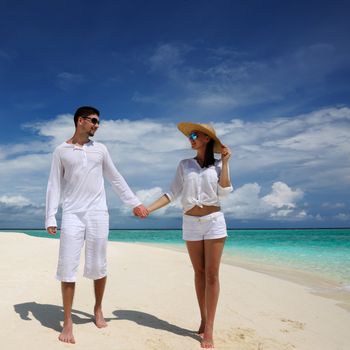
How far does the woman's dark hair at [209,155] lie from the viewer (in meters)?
4.44

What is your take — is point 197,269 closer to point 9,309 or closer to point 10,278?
point 9,309

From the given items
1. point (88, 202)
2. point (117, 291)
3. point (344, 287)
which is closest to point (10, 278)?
point (117, 291)

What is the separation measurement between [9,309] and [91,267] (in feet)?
5.18

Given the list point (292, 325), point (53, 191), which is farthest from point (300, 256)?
point (53, 191)

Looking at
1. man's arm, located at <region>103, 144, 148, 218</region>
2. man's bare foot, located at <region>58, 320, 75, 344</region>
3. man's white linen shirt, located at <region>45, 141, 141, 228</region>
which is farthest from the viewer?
man's arm, located at <region>103, 144, 148, 218</region>

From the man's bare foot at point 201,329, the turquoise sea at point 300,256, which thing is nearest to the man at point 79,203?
the man's bare foot at point 201,329

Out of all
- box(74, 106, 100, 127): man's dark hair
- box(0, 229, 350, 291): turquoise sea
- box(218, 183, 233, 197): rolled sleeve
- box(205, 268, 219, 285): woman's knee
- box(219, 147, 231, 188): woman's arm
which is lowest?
box(0, 229, 350, 291): turquoise sea

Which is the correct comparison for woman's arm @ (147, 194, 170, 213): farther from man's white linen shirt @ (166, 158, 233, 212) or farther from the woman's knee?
the woman's knee

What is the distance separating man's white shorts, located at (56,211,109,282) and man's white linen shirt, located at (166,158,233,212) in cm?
99

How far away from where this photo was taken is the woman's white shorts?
4.25m

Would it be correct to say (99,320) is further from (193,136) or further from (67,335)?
(193,136)

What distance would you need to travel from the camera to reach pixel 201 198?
14.1 feet

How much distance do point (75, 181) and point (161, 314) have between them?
2.39 metres

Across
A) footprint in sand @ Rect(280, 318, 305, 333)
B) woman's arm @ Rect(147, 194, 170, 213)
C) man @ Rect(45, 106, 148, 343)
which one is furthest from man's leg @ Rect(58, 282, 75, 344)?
footprint in sand @ Rect(280, 318, 305, 333)
